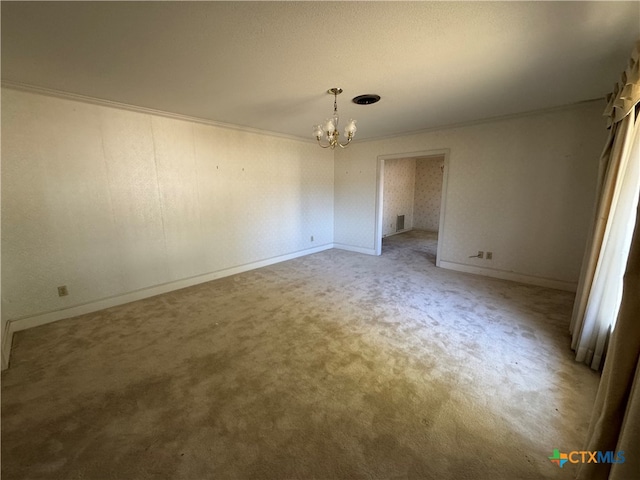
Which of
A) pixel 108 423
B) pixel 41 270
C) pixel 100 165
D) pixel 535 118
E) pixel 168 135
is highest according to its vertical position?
pixel 535 118

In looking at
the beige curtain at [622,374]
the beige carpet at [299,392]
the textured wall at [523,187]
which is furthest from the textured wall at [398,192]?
the beige curtain at [622,374]

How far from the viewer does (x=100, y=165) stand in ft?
9.50

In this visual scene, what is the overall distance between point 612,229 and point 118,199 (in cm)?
473

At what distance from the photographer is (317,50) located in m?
1.85

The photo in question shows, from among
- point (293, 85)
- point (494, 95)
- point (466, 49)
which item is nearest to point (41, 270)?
point (293, 85)

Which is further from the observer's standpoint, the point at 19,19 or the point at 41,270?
the point at 41,270

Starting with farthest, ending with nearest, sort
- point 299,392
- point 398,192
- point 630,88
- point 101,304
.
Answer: point 398,192 → point 101,304 → point 299,392 → point 630,88

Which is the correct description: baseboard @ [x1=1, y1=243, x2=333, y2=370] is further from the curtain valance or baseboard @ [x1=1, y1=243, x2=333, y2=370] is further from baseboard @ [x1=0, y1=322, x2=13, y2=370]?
the curtain valance

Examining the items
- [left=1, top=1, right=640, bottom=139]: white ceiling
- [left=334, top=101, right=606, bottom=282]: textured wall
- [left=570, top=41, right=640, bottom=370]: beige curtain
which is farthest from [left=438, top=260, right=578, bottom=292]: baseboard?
[left=1, top=1, right=640, bottom=139]: white ceiling

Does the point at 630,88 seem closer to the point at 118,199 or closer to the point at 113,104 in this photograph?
the point at 113,104

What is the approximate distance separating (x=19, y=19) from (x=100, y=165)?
5.37 feet

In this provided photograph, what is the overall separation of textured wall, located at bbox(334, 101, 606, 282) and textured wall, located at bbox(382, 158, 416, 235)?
249 centimetres

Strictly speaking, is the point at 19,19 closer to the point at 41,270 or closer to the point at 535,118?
the point at 41,270

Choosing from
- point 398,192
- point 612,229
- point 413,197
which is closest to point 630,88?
point 612,229
